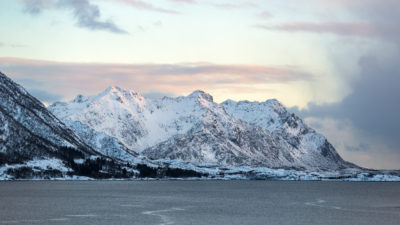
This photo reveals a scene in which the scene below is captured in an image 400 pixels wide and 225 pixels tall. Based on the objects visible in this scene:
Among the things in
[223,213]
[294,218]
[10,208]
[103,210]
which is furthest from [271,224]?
[10,208]

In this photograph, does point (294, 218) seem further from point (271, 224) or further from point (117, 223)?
point (117, 223)

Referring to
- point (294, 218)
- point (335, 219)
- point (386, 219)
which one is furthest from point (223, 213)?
point (386, 219)

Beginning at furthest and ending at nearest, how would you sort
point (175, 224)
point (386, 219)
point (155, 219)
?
point (386, 219), point (155, 219), point (175, 224)

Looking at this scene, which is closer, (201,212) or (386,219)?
(386,219)

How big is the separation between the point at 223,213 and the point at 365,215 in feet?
149

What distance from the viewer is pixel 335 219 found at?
591 feet

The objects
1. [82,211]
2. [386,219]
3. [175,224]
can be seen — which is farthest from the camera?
[82,211]

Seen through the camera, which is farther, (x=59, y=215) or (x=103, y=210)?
(x=103, y=210)

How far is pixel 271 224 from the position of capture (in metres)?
167

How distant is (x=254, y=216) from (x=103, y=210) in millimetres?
49798

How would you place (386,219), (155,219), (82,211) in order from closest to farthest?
(155,219) < (386,219) < (82,211)

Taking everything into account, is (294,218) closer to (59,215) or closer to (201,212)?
(201,212)

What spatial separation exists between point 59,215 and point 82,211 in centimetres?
1647

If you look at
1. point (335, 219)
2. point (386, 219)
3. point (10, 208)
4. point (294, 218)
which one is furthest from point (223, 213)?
point (10, 208)
